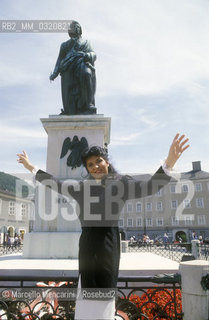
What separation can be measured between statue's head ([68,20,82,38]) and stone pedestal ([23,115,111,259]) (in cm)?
489

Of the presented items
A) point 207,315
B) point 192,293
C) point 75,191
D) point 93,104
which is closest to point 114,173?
Answer: point 75,191

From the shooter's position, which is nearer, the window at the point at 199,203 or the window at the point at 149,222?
the window at the point at 199,203

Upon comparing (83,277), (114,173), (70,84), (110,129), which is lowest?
(83,277)

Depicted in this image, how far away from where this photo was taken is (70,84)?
12109mm

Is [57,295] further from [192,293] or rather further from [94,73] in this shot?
Answer: [94,73]

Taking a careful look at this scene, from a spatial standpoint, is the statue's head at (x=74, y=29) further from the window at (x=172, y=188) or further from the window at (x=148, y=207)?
the window at (x=172, y=188)

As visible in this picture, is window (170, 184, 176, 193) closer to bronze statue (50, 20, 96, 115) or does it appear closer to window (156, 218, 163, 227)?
window (156, 218, 163, 227)

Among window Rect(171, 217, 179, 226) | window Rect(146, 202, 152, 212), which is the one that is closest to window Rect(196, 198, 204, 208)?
window Rect(171, 217, 179, 226)

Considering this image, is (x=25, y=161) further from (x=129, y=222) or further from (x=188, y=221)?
(x=129, y=222)

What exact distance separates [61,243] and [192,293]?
664cm

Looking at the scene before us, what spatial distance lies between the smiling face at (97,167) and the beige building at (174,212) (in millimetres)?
56050

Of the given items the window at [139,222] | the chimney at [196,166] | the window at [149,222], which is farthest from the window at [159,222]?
the chimney at [196,166]

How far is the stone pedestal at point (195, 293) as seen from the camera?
129 inches

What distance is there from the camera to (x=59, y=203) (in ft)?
32.8
